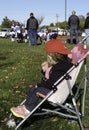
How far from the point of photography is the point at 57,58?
6.52 m

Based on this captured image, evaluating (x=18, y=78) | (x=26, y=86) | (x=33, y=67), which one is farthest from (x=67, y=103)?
(x=33, y=67)

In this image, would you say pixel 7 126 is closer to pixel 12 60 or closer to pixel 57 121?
pixel 57 121

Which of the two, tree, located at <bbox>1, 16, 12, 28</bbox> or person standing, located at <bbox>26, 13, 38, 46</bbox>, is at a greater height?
person standing, located at <bbox>26, 13, 38, 46</bbox>

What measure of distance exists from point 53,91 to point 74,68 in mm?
457

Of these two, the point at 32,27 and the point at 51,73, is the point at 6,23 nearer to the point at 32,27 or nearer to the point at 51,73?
the point at 32,27

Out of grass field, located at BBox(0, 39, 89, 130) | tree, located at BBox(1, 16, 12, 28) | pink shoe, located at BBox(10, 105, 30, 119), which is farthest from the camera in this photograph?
tree, located at BBox(1, 16, 12, 28)

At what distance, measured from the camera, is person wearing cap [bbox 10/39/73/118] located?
20.8 ft

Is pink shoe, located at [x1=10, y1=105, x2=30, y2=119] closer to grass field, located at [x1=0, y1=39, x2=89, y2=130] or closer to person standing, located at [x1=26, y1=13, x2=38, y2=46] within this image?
grass field, located at [x1=0, y1=39, x2=89, y2=130]

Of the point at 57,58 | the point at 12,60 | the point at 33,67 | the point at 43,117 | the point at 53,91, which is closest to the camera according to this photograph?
the point at 53,91

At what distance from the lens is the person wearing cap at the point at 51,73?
20.8 feet

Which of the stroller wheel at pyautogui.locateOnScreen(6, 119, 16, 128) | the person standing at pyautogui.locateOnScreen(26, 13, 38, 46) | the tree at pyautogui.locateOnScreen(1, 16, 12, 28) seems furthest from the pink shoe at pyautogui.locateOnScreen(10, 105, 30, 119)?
the tree at pyautogui.locateOnScreen(1, 16, 12, 28)

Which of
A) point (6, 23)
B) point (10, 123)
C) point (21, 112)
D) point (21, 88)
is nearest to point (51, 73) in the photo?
point (21, 112)

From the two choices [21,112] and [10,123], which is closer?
[21,112]

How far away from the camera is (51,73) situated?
6.50 m
